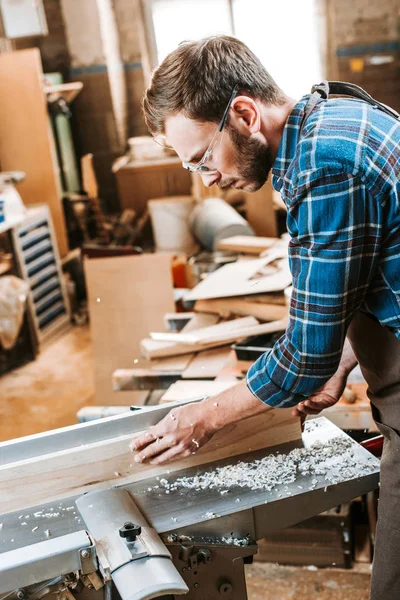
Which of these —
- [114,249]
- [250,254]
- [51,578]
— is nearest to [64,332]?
[114,249]

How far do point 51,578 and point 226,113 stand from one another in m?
0.86

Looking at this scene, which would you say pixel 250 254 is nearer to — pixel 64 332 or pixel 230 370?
pixel 230 370

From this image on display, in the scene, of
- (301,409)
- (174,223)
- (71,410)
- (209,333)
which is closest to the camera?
(301,409)

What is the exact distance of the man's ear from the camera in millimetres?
1191

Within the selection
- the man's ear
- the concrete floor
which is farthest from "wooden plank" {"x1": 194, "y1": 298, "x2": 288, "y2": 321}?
the man's ear

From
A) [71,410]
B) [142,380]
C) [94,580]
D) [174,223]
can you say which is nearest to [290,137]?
[94,580]

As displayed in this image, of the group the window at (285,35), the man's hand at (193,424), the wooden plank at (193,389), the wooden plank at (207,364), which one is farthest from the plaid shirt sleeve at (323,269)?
the window at (285,35)

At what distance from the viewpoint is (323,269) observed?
44.1 inches

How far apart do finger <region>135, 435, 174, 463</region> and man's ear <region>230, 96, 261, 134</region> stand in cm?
66

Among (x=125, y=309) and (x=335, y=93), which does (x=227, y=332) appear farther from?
(x=335, y=93)

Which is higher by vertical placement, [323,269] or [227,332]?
[323,269]

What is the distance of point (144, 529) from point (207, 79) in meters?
0.83

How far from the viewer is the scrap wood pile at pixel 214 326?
2477 millimetres

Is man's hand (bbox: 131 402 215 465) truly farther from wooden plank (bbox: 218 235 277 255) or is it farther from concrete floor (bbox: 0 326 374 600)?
wooden plank (bbox: 218 235 277 255)
